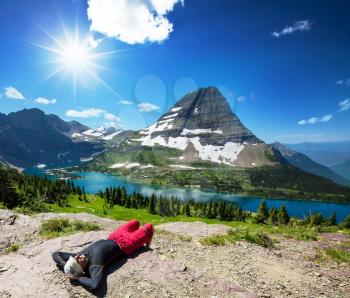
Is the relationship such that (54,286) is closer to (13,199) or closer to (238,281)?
(238,281)

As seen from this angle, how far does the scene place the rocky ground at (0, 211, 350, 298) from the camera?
27.0 feet

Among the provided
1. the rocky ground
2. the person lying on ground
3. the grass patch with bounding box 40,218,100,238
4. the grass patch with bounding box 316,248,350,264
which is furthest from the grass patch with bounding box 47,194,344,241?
the grass patch with bounding box 40,218,100,238

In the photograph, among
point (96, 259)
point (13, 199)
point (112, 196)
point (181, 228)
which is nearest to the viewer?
point (96, 259)

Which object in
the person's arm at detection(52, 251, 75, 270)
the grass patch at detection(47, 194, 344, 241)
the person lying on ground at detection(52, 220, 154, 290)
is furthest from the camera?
the grass patch at detection(47, 194, 344, 241)

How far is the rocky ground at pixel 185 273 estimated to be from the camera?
823 cm

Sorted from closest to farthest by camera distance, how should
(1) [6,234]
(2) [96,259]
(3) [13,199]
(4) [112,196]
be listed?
(2) [96,259], (1) [6,234], (3) [13,199], (4) [112,196]

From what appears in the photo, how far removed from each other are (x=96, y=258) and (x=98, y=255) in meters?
0.11

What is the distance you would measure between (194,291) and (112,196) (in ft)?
329

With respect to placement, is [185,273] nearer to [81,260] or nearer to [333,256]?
[81,260]

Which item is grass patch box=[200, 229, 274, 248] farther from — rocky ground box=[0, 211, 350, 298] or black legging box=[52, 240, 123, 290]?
black legging box=[52, 240, 123, 290]

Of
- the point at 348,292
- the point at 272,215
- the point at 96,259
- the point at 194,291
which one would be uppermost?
the point at 96,259

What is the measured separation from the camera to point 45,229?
14719mm

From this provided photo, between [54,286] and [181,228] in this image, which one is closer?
[54,286]

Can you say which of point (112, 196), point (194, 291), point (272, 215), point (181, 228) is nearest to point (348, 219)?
point (272, 215)
